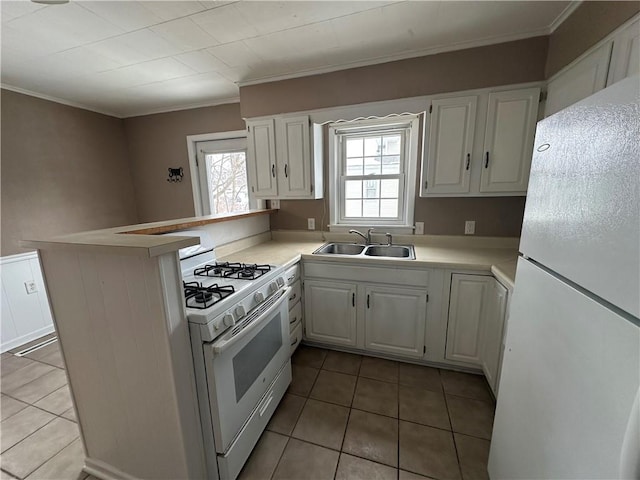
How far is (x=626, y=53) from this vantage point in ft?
3.86

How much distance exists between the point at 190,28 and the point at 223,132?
1.43 meters

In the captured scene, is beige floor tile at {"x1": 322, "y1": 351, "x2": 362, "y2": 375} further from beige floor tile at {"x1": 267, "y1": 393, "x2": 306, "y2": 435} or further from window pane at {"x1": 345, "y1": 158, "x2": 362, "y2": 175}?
window pane at {"x1": 345, "y1": 158, "x2": 362, "y2": 175}

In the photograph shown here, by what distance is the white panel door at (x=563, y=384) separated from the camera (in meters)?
→ 0.53

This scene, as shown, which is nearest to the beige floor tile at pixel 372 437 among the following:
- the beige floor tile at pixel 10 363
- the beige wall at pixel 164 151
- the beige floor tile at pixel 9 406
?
the beige floor tile at pixel 9 406

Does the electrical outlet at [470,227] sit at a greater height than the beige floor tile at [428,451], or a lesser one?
greater

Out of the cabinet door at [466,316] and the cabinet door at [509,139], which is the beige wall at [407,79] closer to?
the cabinet door at [509,139]

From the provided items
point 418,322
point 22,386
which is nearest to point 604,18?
point 418,322

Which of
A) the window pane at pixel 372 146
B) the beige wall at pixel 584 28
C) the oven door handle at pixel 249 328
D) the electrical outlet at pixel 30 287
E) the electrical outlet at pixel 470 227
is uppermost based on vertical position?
the beige wall at pixel 584 28

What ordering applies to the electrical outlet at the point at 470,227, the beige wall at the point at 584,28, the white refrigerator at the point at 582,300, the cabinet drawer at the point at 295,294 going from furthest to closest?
the electrical outlet at the point at 470,227 → the cabinet drawer at the point at 295,294 → the beige wall at the point at 584,28 → the white refrigerator at the point at 582,300

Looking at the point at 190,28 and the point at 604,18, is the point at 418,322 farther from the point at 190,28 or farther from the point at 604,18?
the point at 190,28

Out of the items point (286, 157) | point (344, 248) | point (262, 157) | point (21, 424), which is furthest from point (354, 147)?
point (21, 424)

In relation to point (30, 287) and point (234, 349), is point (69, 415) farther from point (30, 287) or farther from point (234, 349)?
point (30, 287)

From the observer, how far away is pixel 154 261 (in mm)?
907

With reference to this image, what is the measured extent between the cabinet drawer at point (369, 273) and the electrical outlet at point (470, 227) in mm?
728
